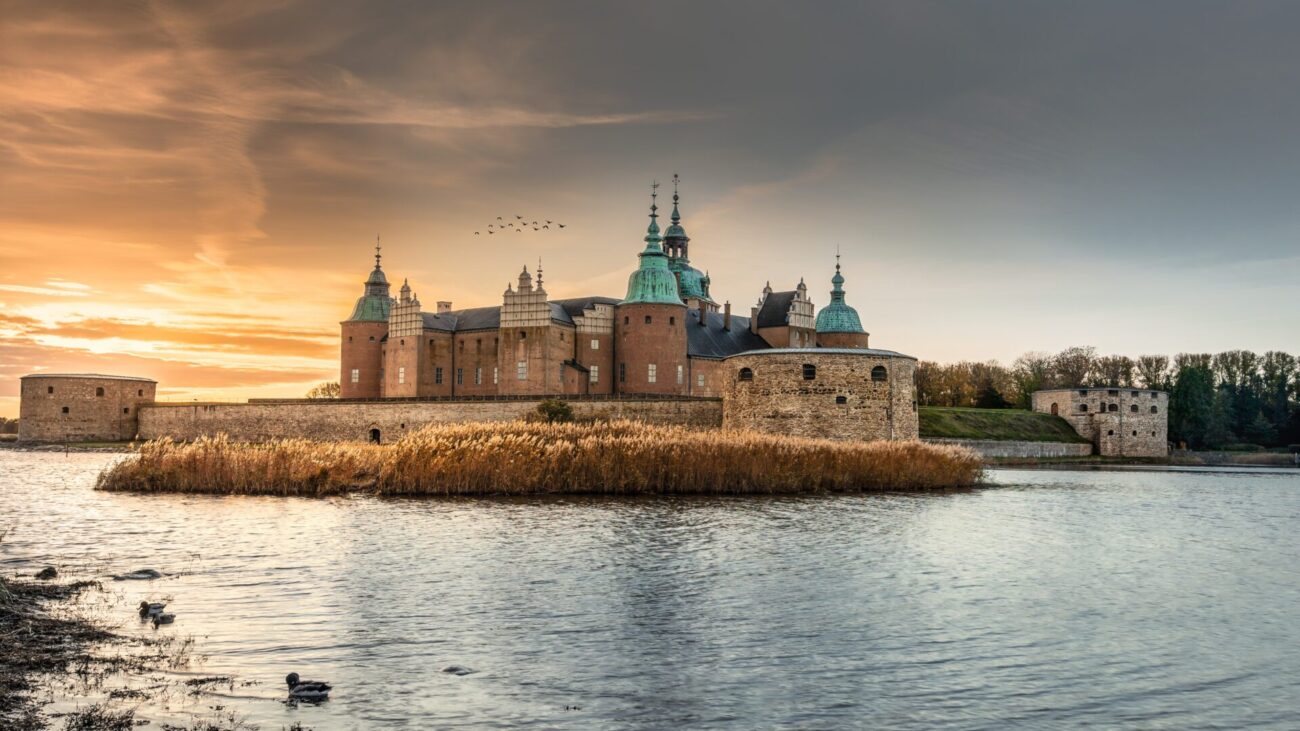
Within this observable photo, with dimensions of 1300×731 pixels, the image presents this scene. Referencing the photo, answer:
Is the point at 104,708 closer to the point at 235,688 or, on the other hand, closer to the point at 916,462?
the point at 235,688

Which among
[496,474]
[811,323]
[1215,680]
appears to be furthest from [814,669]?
[811,323]

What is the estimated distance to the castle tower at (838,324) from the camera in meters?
67.8

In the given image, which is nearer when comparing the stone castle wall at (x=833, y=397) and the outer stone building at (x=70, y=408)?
the stone castle wall at (x=833, y=397)

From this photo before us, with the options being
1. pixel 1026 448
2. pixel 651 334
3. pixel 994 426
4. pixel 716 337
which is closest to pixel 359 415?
pixel 651 334

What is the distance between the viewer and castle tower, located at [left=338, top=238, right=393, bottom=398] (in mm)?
64875

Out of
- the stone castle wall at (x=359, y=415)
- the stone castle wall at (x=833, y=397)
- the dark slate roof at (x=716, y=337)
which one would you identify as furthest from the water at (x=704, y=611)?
the dark slate roof at (x=716, y=337)

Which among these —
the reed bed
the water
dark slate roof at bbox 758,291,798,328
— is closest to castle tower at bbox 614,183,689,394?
dark slate roof at bbox 758,291,798,328

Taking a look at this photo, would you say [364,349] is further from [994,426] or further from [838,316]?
[994,426]

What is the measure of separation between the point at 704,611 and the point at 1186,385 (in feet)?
236

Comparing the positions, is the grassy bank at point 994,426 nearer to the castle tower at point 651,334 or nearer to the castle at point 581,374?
the castle at point 581,374

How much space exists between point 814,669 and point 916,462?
2172 cm

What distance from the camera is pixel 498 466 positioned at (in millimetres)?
24859

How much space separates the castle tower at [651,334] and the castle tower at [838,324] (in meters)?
15.0

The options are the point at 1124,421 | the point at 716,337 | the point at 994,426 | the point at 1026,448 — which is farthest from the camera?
the point at 1124,421
